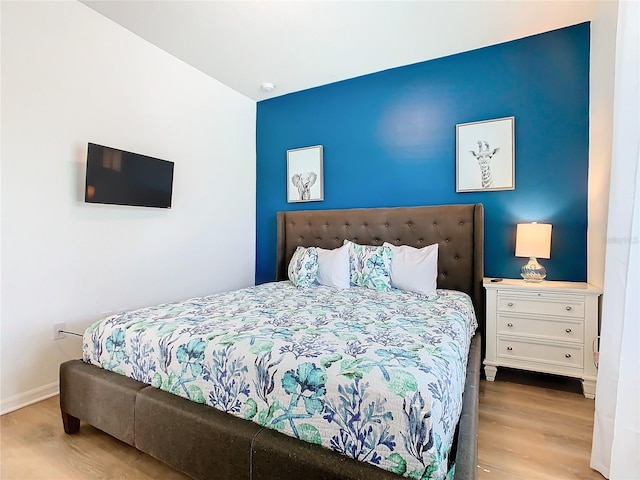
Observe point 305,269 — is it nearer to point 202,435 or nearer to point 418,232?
point 418,232

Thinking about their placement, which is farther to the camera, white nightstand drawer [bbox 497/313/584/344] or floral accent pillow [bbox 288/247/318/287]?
floral accent pillow [bbox 288/247/318/287]

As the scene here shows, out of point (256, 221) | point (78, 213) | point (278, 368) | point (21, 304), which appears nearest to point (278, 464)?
point (278, 368)

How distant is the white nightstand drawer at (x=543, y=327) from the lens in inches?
88.3

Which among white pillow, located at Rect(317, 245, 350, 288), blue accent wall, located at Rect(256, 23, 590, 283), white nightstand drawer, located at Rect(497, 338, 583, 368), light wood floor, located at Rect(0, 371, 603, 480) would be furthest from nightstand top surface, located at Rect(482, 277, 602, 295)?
white pillow, located at Rect(317, 245, 350, 288)

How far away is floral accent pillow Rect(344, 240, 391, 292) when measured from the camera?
2740mm

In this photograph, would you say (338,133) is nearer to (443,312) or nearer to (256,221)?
(256,221)

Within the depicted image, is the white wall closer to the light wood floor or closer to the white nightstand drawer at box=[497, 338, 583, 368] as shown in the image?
the light wood floor

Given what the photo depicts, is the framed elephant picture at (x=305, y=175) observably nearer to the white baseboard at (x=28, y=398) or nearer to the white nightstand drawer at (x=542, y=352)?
the white nightstand drawer at (x=542, y=352)

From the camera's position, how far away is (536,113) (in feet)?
8.93

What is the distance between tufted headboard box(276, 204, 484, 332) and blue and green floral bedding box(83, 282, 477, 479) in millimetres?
985

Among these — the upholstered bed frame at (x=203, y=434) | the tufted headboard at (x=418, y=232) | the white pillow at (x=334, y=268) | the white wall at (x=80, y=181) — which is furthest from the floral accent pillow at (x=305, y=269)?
the upholstered bed frame at (x=203, y=434)

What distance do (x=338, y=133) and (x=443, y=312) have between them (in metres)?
2.34

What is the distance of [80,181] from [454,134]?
10.2ft

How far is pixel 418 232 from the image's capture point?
3021 mm
